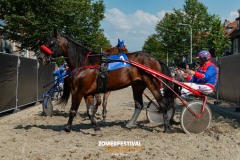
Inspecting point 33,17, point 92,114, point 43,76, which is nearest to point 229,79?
point 92,114

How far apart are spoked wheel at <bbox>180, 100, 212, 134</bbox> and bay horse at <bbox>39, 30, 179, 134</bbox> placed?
50 centimetres

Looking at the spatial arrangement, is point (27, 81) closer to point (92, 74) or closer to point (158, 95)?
point (92, 74)

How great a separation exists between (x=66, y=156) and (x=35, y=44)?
74.0 ft

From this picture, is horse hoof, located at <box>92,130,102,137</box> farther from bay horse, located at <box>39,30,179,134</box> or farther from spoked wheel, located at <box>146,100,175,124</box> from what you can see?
spoked wheel, located at <box>146,100,175,124</box>

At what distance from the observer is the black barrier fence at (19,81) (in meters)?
11.4

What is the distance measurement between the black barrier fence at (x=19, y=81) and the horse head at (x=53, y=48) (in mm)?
3464

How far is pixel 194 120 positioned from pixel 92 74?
2.45m

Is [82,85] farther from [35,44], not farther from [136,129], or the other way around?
[35,44]

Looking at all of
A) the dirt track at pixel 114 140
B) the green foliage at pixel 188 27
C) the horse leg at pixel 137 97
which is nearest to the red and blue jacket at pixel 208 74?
the dirt track at pixel 114 140

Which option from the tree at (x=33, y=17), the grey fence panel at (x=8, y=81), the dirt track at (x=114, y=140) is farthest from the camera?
the tree at (x=33, y=17)

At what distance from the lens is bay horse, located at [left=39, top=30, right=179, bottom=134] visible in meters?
7.97

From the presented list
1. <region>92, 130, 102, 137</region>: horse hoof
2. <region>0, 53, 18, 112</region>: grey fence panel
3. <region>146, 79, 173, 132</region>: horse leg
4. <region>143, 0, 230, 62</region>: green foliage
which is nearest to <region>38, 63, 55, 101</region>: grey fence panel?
<region>0, 53, 18, 112</region>: grey fence panel

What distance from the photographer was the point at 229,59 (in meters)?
14.2

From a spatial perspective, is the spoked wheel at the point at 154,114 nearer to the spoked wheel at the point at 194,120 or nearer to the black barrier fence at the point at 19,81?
the spoked wheel at the point at 194,120
